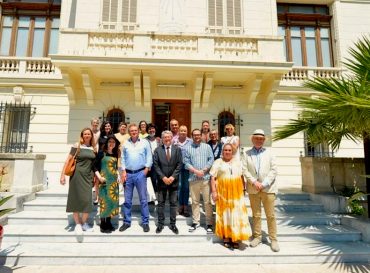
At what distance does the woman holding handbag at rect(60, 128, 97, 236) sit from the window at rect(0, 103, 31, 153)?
7.05 metres

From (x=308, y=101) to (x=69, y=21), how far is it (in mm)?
10777

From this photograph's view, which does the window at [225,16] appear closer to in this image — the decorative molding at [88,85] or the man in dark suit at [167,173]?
the decorative molding at [88,85]

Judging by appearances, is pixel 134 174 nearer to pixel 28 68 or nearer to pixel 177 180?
pixel 177 180

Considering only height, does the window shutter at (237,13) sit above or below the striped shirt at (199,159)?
above

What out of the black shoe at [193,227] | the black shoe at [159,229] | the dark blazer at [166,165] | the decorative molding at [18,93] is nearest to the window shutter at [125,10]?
the decorative molding at [18,93]

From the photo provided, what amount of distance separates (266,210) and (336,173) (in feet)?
11.2

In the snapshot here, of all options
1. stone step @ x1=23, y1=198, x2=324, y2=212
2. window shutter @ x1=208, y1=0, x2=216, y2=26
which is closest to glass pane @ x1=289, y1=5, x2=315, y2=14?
window shutter @ x1=208, y1=0, x2=216, y2=26

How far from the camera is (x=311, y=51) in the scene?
43.3ft

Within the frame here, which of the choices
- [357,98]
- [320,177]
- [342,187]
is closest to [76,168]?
[357,98]

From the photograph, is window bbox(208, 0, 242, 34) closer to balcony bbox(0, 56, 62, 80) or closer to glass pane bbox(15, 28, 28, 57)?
balcony bbox(0, 56, 62, 80)

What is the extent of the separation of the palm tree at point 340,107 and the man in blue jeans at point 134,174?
324cm

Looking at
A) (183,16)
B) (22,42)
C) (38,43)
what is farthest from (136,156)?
(22,42)

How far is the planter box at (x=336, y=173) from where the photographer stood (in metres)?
6.97

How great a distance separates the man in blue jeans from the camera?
5.29m
